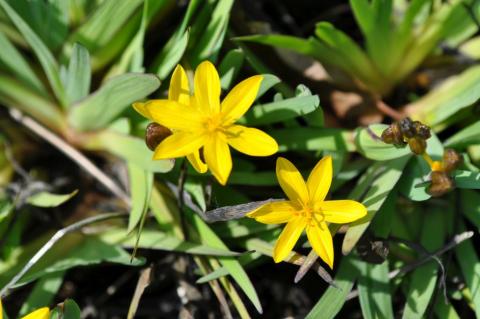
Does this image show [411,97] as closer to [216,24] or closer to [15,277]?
[216,24]

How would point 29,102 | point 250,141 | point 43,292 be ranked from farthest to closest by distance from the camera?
point 29,102 < point 43,292 < point 250,141

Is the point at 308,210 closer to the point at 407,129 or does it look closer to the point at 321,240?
the point at 321,240

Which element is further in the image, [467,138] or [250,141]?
[467,138]

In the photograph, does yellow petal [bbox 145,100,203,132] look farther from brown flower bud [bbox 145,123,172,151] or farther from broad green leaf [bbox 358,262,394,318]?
broad green leaf [bbox 358,262,394,318]

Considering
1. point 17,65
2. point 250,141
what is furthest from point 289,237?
point 17,65

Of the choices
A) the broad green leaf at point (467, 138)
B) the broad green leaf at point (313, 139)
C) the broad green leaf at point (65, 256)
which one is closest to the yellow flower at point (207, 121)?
the broad green leaf at point (313, 139)

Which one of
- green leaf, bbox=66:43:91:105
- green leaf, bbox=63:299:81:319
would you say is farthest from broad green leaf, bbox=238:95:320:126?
green leaf, bbox=63:299:81:319
